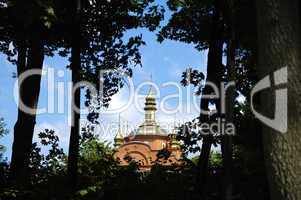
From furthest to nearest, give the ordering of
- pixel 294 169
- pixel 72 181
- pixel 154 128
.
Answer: pixel 154 128 → pixel 72 181 → pixel 294 169

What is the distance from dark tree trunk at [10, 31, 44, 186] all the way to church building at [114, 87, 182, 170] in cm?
236

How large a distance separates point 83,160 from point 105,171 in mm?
1294

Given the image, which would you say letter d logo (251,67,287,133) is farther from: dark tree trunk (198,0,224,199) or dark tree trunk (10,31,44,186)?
dark tree trunk (10,31,44,186)

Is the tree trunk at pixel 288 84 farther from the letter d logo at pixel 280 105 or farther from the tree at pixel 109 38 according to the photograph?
the tree at pixel 109 38

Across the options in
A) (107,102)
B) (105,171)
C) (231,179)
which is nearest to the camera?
(231,179)

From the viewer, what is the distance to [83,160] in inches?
527

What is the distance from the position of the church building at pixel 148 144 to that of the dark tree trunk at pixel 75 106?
4.56ft

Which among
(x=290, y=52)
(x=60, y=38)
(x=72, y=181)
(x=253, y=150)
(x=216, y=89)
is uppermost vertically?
(x=60, y=38)

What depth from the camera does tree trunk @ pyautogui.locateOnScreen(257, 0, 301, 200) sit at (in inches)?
227

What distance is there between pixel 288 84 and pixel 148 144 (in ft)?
143

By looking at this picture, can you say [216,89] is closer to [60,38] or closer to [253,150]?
[253,150]

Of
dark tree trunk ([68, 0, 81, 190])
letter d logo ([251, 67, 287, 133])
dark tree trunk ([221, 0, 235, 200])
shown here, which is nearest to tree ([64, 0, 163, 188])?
dark tree trunk ([68, 0, 81, 190])

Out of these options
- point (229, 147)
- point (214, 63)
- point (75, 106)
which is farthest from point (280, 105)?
point (75, 106)

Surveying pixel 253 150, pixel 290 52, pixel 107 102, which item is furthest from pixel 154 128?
pixel 290 52
